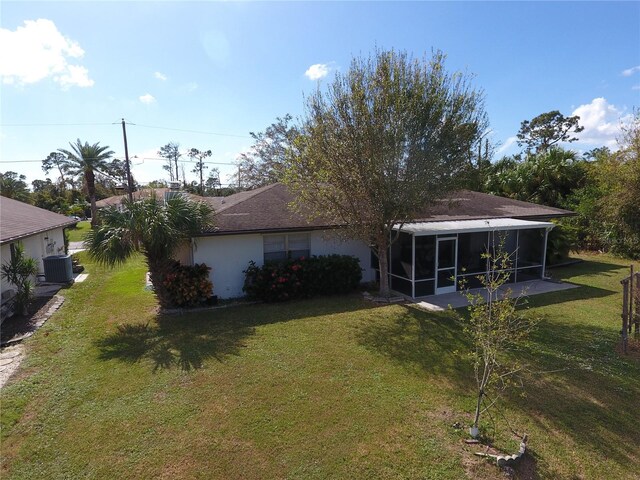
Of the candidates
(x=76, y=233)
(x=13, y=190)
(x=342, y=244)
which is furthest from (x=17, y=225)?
(x=13, y=190)

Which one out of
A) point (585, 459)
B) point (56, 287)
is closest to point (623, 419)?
point (585, 459)

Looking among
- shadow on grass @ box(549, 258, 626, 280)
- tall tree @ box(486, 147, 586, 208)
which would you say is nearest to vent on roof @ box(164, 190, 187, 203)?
shadow on grass @ box(549, 258, 626, 280)

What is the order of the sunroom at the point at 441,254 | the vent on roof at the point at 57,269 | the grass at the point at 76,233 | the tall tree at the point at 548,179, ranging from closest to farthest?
1. the sunroom at the point at 441,254
2. the vent on roof at the point at 57,269
3. the tall tree at the point at 548,179
4. the grass at the point at 76,233

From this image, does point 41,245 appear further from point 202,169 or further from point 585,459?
point 202,169

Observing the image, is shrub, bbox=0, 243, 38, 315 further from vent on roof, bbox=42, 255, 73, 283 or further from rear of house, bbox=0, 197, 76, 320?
vent on roof, bbox=42, 255, 73, 283

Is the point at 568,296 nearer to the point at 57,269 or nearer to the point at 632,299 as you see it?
the point at 632,299

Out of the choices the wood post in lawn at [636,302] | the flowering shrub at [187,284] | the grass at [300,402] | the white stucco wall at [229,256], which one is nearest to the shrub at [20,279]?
the grass at [300,402]

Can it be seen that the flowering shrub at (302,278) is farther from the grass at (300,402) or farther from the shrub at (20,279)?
the shrub at (20,279)
